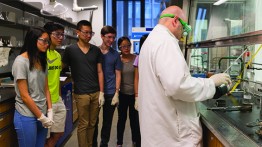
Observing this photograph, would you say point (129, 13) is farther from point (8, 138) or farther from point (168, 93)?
point (168, 93)

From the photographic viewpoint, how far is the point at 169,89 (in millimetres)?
1246

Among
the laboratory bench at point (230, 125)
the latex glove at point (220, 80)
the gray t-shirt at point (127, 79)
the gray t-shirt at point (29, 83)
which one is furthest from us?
the gray t-shirt at point (127, 79)

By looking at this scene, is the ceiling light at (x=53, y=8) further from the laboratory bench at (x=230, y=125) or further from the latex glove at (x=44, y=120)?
the laboratory bench at (x=230, y=125)

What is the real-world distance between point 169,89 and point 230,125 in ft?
1.44

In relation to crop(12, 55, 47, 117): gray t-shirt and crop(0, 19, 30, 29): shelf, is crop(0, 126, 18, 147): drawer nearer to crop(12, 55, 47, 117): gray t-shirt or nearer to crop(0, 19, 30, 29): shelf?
crop(12, 55, 47, 117): gray t-shirt

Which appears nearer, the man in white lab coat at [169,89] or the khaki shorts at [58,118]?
the man in white lab coat at [169,89]

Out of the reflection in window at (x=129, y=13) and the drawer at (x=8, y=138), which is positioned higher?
the reflection in window at (x=129, y=13)

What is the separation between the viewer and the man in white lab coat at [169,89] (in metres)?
1.25

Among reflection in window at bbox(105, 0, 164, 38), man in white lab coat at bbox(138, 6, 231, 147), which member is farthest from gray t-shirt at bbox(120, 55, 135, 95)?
reflection in window at bbox(105, 0, 164, 38)

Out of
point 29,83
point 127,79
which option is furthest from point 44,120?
point 127,79

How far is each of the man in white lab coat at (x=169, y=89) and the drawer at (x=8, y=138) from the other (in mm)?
1196

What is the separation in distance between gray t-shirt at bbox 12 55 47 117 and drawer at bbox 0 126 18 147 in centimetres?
29

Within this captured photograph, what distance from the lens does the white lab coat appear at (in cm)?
125

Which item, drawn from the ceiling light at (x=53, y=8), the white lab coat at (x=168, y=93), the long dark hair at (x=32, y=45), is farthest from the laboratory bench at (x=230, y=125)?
the ceiling light at (x=53, y=8)
